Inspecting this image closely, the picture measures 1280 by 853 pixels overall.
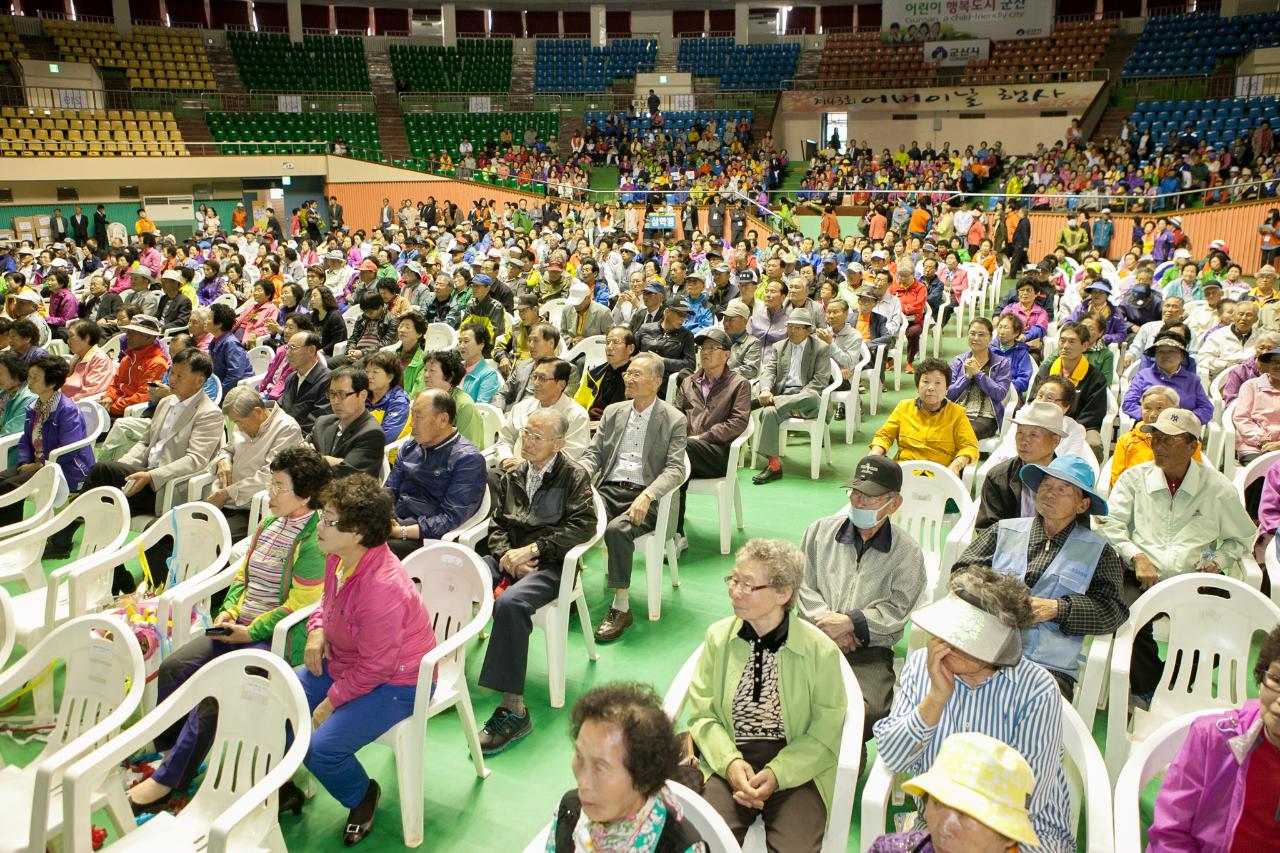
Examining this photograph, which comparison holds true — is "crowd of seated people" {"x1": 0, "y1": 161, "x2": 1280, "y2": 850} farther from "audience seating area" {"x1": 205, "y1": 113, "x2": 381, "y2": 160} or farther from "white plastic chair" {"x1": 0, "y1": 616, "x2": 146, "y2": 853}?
"audience seating area" {"x1": 205, "y1": 113, "x2": 381, "y2": 160}

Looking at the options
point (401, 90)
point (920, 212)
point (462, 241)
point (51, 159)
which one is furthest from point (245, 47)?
point (920, 212)

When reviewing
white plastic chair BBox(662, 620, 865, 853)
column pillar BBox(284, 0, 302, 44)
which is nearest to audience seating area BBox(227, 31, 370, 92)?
column pillar BBox(284, 0, 302, 44)

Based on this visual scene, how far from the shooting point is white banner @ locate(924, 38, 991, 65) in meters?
25.6

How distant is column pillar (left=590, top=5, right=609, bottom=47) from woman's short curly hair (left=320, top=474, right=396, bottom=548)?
30.6 meters

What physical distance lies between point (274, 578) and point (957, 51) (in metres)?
26.8

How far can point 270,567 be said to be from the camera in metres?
3.63

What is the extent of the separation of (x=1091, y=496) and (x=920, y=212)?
50.2 ft

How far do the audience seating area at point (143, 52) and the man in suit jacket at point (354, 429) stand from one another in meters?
23.6

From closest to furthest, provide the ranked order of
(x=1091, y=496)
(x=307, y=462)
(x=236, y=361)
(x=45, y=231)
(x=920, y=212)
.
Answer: (x=1091, y=496) → (x=307, y=462) → (x=236, y=361) → (x=920, y=212) → (x=45, y=231)

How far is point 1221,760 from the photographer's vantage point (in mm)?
2205

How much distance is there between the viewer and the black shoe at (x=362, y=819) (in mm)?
3156

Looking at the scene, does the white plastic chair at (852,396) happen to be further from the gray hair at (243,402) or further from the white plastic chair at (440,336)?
the gray hair at (243,402)

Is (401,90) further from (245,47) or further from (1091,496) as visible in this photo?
(1091,496)

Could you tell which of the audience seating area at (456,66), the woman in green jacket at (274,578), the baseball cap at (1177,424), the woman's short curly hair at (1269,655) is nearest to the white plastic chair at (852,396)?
the baseball cap at (1177,424)
